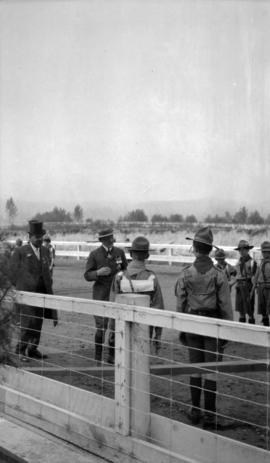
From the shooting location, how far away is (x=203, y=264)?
591 cm

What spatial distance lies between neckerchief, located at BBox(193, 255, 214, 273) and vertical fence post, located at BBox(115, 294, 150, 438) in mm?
1166

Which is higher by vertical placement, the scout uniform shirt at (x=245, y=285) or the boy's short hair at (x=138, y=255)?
the boy's short hair at (x=138, y=255)

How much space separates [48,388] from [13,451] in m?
0.86

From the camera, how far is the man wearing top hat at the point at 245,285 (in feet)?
39.9

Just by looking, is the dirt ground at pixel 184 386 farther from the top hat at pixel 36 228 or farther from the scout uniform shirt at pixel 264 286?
the scout uniform shirt at pixel 264 286

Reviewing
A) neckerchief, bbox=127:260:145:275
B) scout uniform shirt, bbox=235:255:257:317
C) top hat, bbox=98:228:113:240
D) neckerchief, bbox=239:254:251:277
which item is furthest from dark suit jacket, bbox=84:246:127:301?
neckerchief, bbox=239:254:251:277

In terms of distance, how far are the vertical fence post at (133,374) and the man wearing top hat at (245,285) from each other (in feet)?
24.6

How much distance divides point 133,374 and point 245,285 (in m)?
7.73

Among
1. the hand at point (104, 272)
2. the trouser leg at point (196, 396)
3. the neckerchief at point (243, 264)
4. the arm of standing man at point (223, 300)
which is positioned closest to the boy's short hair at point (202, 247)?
the arm of standing man at point (223, 300)

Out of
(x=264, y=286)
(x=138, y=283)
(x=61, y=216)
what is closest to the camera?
(x=138, y=283)

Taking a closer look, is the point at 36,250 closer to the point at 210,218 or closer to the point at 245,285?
the point at 245,285

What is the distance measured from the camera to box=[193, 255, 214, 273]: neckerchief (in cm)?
590

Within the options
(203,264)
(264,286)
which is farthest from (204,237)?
(264,286)

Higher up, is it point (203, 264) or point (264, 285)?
point (203, 264)
